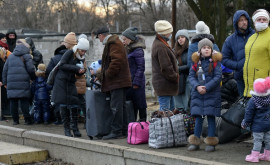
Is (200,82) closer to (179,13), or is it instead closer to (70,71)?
(70,71)

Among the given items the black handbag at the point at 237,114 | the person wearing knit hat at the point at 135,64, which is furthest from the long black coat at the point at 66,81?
the black handbag at the point at 237,114

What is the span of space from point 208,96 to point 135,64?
2.26 m

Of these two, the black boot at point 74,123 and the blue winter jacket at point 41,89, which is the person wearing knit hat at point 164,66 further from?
the blue winter jacket at point 41,89

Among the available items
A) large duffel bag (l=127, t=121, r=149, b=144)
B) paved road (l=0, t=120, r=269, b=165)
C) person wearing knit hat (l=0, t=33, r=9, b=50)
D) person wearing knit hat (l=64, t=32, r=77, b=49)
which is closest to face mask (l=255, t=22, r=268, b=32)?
paved road (l=0, t=120, r=269, b=165)

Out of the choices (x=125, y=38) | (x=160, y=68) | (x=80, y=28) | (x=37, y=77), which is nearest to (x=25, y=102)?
(x=37, y=77)

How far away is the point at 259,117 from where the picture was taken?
23.3 ft

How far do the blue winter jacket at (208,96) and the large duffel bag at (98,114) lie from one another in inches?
80.9

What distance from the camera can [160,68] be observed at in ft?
29.7

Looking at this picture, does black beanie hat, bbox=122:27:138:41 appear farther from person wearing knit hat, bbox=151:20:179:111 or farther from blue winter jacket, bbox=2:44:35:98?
blue winter jacket, bbox=2:44:35:98

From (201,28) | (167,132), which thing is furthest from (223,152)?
(201,28)

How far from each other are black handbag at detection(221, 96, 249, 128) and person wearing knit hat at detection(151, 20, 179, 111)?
56.8 inches

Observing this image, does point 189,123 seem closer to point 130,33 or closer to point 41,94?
point 130,33

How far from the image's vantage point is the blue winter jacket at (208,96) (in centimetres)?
784

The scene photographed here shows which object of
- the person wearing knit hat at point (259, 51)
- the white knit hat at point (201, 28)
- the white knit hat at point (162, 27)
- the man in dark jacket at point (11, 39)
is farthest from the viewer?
the man in dark jacket at point (11, 39)
